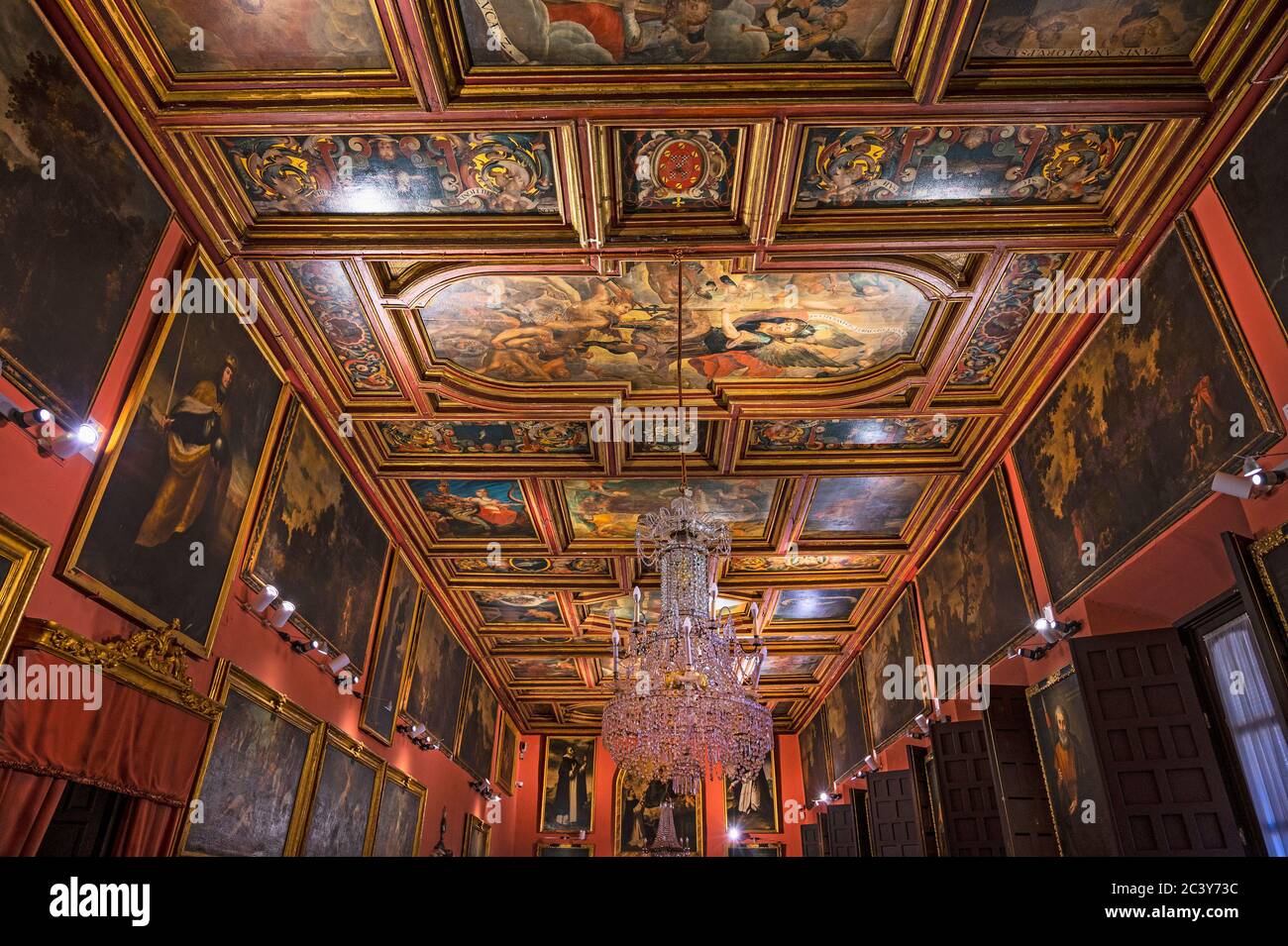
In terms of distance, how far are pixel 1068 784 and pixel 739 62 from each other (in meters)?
7.88

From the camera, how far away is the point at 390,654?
12.3 m

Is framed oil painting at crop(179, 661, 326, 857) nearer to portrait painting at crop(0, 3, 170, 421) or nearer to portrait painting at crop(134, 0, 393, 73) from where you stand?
portrait painting at crop(0, 3, 170, 421)

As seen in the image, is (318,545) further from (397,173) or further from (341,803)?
(397,173)

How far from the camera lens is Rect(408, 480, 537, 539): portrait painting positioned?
38.9 ft

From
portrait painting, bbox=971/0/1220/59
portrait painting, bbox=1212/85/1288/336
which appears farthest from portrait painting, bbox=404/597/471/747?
portrait painting, bbox=1212/85/1288/336

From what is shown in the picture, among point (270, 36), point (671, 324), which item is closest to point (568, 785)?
point (671, 324)

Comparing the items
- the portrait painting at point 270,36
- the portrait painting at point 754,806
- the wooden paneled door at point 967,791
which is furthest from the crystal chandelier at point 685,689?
the portrait painting at point 754,806

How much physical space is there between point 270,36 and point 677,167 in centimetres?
324

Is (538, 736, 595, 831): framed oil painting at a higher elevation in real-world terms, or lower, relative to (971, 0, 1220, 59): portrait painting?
lower

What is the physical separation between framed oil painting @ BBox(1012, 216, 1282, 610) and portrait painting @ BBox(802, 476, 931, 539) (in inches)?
106

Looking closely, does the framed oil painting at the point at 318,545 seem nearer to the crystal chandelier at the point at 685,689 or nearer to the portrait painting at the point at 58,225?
the portrait painting at the point at 58,225

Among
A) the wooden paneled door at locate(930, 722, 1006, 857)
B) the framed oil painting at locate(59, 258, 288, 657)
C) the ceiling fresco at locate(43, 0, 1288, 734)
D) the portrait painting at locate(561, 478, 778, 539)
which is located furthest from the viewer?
the portrait painting at locate(561, 478, 778, 539)

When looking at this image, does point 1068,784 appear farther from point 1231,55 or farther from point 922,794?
point 1231,55

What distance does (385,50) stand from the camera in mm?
5816
